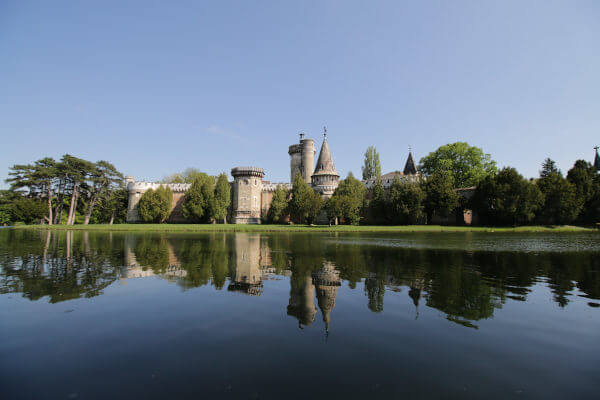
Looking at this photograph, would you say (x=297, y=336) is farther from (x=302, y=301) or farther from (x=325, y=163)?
(x=325, y=163)

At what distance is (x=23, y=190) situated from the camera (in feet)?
161

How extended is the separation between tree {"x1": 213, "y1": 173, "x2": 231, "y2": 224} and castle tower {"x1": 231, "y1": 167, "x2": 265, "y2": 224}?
1.84 metres

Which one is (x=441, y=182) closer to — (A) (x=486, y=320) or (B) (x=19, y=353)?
(A) (x=486, y=320)

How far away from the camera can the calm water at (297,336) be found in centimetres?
328

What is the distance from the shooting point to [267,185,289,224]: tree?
51188mm

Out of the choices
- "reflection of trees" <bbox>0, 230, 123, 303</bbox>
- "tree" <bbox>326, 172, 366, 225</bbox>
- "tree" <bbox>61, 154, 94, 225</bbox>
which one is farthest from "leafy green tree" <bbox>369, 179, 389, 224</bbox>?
"tree" <bbox>61, 154, 94, 225</bbox>

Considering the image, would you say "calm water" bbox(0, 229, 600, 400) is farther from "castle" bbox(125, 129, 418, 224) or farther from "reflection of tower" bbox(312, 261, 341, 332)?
"castle" bbox(125, 129, 418, 224)

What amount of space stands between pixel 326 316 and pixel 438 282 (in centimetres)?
423

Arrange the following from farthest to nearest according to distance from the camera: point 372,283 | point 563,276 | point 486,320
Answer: point 563,276
point 372,283
point 486,320

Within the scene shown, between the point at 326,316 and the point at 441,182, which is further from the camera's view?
the point at 441,182

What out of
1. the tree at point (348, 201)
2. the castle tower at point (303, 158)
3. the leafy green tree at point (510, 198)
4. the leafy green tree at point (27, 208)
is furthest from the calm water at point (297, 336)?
the castle tower at point (303, 158)

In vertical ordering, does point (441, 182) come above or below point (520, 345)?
above

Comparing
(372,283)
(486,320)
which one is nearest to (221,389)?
(486,320)

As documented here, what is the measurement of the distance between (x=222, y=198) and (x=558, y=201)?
165ft
